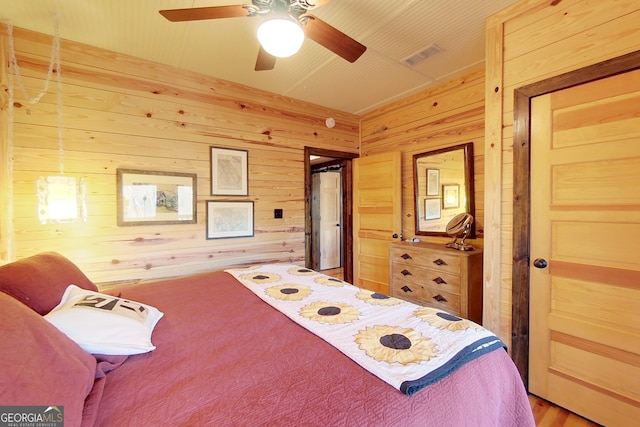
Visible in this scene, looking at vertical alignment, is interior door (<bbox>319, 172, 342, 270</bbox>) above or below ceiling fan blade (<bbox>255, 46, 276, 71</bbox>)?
below

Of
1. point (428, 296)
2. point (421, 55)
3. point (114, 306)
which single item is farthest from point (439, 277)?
point (114, 306)

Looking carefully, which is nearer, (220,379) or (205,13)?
(220,379)

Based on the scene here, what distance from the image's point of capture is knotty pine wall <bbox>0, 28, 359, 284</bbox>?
6.47 ft

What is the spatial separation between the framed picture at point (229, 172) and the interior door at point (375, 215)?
1589 mm

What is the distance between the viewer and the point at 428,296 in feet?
8.56

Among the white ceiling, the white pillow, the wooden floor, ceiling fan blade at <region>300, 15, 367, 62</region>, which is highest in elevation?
the white ceiling

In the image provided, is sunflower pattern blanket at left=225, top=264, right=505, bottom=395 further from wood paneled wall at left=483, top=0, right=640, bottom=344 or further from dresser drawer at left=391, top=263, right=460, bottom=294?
dresser drawer at left=391, top=263, right=460, bottom=294

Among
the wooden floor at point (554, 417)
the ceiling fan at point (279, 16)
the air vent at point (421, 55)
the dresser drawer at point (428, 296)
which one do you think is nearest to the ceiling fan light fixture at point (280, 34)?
the ceiling fan at point (279, 16)

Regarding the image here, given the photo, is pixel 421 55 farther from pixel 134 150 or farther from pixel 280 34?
pixel 134 150

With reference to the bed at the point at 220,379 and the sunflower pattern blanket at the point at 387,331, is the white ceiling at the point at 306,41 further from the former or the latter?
the sunflower pattern blanket at the point at 387,331

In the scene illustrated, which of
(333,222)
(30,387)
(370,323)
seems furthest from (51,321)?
(333,222)

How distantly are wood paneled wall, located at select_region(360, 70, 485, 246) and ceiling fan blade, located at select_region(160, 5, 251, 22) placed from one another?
2229 millimetres

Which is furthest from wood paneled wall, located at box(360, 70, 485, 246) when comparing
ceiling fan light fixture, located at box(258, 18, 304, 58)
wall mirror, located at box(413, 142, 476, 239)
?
ceiling fan light fixture, located at box(258, 18, 304, 58)

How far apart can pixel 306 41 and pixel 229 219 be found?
1803 mm
